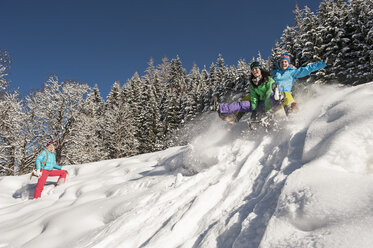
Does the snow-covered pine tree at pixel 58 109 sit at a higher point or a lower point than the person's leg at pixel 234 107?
higher

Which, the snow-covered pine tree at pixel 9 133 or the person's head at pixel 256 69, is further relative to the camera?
the snow-covered pine tree at pixel 9 133

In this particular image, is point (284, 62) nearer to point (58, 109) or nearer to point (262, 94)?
point (262, 94)

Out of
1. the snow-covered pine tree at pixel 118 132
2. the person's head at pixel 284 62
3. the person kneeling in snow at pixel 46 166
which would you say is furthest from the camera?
the snow-covered pine tree at pixel 118 132

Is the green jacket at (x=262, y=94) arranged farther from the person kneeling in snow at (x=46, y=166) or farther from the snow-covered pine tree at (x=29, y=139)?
the snow-covered pine tree at (x=29, y=139)

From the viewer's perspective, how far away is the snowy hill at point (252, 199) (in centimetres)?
131

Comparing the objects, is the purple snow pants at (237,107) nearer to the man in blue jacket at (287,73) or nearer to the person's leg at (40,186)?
the man in blue jacket at (287,73)

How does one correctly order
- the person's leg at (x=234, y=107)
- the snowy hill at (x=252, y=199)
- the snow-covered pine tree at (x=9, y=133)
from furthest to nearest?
the snow-covered pine tree at (x=9, y=133)
the person's leg at (x=234, y=107)
the snowy hill at (x=252, y=199)

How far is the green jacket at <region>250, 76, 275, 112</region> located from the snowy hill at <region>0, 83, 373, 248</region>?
651 mm

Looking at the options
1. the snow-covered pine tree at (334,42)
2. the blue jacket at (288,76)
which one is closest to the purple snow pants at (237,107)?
the blue jacket at (288,76)

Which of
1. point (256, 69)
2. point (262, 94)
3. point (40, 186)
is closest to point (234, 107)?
point (262, 94)

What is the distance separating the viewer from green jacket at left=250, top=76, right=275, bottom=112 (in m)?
4.13

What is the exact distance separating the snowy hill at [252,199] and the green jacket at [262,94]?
65cm

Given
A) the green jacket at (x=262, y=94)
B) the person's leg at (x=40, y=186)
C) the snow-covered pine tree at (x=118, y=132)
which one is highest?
the snow-covered pine tree at (x=118, y=132)

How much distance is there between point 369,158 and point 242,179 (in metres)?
1.27
